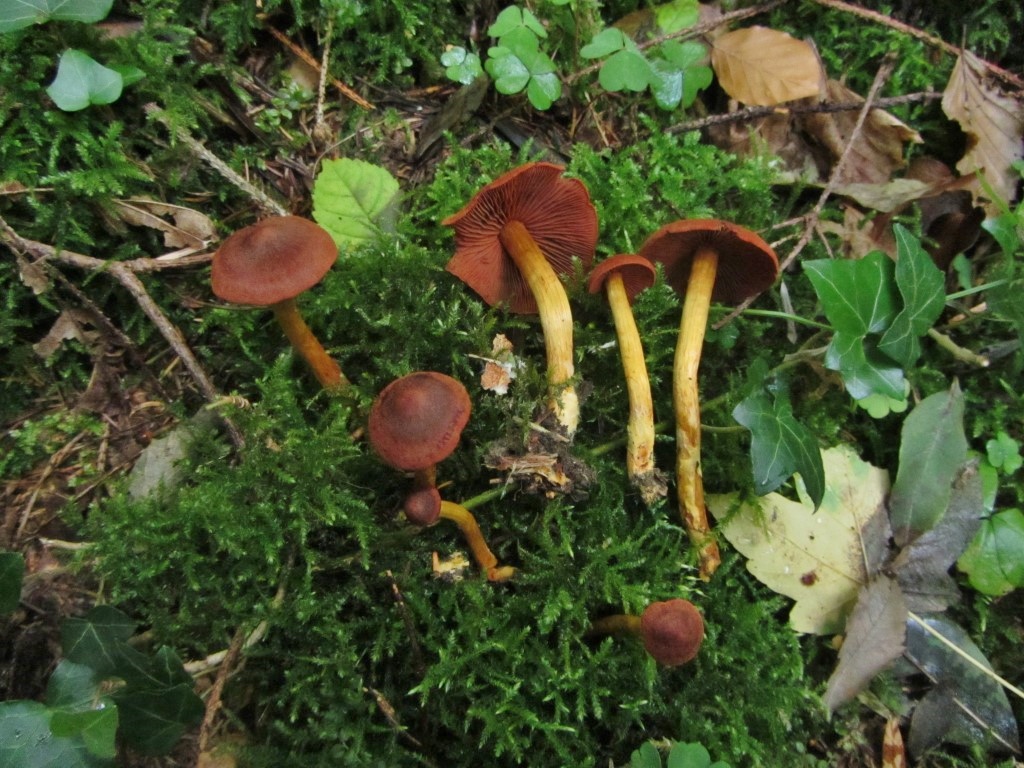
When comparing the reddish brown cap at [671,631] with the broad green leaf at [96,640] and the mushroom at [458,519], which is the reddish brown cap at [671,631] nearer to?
the mushroom at [458,519]

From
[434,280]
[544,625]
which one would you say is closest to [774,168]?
[434,280]

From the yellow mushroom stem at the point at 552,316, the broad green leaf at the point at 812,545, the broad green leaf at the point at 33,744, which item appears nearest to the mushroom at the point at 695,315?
the broad green leaf at the point at 812,545

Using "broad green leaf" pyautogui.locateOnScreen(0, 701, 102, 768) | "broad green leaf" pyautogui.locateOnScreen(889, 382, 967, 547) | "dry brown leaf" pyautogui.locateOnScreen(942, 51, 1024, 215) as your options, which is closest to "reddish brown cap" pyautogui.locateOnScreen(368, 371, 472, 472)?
"broad green leaf" pyautogui.locateOnScreen(0, 701, 102, 768)

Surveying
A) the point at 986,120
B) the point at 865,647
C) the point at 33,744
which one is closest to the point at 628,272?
the point at 865,647

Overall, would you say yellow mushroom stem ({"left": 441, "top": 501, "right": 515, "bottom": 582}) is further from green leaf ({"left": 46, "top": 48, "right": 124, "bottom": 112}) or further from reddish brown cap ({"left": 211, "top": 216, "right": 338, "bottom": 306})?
green leaf ({"left": 46, "top": 48, "right": 124, "bottom": 112})

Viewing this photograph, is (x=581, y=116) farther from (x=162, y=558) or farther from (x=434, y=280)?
(x=162, y=558)
